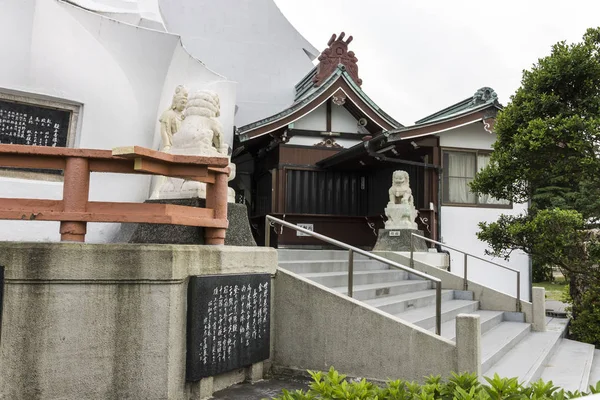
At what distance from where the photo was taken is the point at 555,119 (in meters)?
7.67

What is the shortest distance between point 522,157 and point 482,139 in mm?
5877

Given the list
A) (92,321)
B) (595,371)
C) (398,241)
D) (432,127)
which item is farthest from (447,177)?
(92,321)

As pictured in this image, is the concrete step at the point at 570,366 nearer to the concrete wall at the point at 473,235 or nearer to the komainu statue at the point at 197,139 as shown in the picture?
the concrete wall at the point at 473,235

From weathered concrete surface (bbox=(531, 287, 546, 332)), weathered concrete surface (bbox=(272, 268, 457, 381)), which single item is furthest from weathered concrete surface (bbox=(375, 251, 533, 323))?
weathered concrete surface (bbox=(272, 268, 457, 381))

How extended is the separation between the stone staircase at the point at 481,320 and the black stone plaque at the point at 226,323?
62.0 inches

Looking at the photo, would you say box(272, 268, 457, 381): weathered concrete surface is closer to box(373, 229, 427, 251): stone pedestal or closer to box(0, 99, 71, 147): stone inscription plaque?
box(0, 99, 71, 147): stone inscription plaque

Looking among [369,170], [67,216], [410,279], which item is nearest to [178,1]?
[369,170]

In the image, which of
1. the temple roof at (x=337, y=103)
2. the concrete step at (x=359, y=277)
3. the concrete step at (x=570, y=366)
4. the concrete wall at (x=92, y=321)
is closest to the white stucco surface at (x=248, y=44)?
the temple roof at (x=337, y=103)

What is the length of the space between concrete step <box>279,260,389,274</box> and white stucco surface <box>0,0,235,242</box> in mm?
3138

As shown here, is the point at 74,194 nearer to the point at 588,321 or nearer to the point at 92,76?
the point at 92,76

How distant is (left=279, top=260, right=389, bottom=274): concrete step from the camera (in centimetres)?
815

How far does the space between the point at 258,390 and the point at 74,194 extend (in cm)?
305

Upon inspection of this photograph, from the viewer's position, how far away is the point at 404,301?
8367mm

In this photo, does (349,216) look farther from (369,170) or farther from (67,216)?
(67,216)
